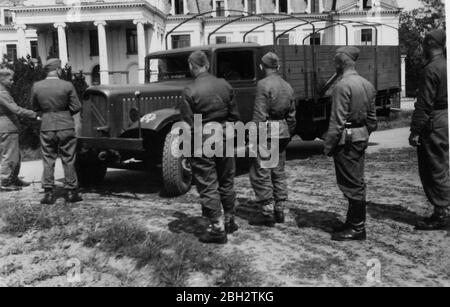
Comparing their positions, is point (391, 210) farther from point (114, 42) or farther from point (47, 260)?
point (114, 42)

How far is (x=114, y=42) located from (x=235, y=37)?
10.7 m

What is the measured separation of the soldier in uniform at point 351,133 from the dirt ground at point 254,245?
28 cm

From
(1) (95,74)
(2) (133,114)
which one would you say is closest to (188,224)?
(2) (133,114)

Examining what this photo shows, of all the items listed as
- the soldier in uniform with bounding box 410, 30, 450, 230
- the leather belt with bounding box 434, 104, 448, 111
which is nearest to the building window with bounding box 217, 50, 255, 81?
the soldier in uniform with bounding box 410, 30, 450, 230

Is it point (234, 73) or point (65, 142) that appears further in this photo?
point (234, 73)

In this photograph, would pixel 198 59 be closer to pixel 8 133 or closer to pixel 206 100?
pixel 206 100

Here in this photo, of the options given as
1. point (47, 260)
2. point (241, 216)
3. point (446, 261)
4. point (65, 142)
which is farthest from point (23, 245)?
point (446, 261)

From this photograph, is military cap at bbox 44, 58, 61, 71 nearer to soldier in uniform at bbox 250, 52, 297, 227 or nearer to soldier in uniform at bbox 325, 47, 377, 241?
soldier in uniform at bbox 250, 52, 297, 227

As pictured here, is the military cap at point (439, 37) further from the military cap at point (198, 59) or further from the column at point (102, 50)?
the column at point (102, 50)

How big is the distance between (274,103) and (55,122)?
2.65 metres

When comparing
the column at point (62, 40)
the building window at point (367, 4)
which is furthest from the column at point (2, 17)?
the building window at point (367, 4)

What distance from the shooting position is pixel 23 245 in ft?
16.3

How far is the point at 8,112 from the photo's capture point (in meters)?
7.23

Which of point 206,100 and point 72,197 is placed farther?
point 72,197
